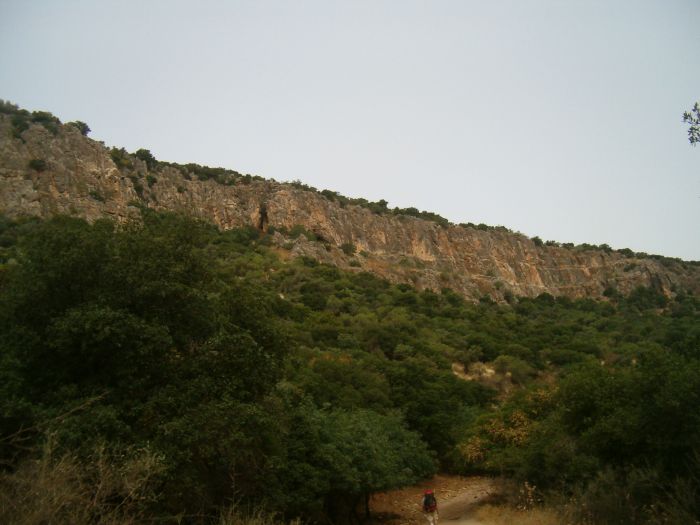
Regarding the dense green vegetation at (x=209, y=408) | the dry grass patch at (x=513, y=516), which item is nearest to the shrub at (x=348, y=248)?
the dense green vegetation at (x=209, y=408)

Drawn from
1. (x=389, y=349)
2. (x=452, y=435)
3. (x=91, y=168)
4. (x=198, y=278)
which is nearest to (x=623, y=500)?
(x=198, y=278)

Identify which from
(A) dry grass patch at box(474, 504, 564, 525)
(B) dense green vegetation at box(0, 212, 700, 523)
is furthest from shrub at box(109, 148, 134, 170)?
(A) dry grass patch at box(474, 504, 564, 525)

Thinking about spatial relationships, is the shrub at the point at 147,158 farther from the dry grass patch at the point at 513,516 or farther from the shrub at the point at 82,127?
the dry grass patch at the point at 513,516

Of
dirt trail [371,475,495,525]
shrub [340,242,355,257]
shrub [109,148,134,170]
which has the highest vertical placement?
shrub [109,148,134,170]

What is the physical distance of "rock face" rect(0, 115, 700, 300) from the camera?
153 ft

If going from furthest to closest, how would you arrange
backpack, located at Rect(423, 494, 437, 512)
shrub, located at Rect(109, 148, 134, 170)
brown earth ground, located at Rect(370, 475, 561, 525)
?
shrub, located at Rect(109, 148, 134, 170), backpack, located at Rect(423, 494, 437, 512), brown earth ground, located at Rect(370, 475, 561, 525)

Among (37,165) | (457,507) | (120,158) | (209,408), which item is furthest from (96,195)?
(209,408)

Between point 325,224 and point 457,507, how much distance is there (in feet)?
186

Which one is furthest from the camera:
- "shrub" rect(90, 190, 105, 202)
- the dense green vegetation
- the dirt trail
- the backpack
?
"shrub" rect(90, 190, 105, 202)

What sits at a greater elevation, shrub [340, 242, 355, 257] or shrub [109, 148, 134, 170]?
shrub [109, 148, 134, 170]

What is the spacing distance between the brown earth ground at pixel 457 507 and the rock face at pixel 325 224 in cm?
2829

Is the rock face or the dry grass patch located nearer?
the dry grass patch

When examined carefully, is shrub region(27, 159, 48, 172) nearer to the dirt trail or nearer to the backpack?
the dirt trail

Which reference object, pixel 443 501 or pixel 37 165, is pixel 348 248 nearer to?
pixel 37 165
